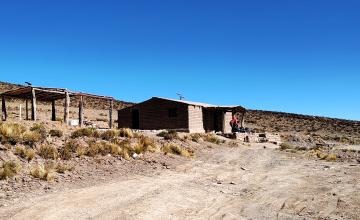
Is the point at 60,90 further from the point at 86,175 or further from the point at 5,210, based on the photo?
the point at 5,210

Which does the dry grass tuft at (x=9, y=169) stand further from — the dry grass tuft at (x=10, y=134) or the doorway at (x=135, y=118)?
the doorway at (x=135, y=118)

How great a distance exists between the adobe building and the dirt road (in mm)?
16689

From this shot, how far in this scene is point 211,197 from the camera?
1223cm

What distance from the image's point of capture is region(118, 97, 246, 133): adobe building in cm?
3497

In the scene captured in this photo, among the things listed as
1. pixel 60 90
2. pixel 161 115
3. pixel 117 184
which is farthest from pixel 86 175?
pixel 161 115

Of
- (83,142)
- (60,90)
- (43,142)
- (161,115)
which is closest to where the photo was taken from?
(43,142)

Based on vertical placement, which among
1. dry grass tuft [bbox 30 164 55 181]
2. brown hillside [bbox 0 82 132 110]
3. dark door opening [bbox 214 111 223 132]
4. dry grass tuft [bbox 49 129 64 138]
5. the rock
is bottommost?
dry grass tuft [bbox 30 164 55 181]

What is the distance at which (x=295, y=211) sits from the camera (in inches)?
430

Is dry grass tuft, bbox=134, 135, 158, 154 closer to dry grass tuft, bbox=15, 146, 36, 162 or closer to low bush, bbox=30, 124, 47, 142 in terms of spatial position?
low bush, bbox=30, 124, 47, 142

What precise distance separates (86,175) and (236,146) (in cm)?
1467

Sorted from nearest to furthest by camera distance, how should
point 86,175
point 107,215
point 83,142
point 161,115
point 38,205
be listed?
point 107,215 → point 38,205 → point 86,175 → point 83,142 → point 161,115

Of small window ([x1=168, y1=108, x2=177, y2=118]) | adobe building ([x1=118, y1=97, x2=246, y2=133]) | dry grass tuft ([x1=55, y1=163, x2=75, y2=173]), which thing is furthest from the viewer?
small window ([x1=168, y1=108, x2=177, y2=118])

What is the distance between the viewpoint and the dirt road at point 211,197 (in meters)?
10.2

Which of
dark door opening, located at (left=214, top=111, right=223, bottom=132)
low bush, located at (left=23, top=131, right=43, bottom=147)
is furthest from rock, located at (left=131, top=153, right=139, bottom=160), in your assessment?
dark door opening, located at (left=214, top=111, right=223, bottom=132)
